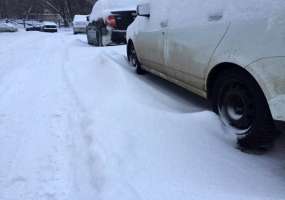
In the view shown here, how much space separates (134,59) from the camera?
829 centimetres

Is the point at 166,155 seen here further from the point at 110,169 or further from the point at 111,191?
the point at 111,191

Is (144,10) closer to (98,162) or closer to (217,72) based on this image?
(217,72)

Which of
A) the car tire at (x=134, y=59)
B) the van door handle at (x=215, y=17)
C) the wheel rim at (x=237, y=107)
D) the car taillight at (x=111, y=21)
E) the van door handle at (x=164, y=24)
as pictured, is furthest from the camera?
the car taillight at (x=111, y=21)

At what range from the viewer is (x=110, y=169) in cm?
371

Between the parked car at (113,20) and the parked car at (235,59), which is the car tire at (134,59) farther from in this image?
the parked car at (113,20)

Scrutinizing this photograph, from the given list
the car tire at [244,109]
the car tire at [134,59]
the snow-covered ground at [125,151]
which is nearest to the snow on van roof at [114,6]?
the car tire at [134,59]

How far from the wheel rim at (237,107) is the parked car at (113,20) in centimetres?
878

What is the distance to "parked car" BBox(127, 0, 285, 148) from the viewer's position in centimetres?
347

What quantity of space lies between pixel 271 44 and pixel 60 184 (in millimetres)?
2238

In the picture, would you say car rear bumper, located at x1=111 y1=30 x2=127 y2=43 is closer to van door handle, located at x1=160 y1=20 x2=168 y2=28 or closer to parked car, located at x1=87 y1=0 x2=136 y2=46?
parked car, located at x1=87 y1=0 x2=136 y2=46

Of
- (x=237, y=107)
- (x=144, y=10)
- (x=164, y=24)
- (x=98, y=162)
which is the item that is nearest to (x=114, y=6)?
(x=144, y=10)

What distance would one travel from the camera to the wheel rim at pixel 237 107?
13.1ft

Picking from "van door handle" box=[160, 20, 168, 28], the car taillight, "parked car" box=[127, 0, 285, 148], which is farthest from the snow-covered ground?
the car taillight

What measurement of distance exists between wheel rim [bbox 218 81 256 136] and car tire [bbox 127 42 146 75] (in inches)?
143
